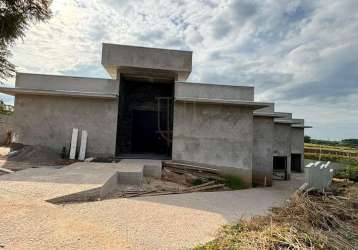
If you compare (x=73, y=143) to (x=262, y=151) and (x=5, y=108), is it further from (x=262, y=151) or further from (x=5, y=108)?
(x=5, y=108)

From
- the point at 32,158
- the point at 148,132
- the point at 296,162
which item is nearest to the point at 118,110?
the point at 148,132

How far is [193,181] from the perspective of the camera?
1105 centimetres

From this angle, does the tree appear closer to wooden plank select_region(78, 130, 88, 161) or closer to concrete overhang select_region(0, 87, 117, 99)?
concrete overhang select_region(0, 87, 117, 99)

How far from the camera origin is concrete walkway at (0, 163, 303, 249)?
400cm

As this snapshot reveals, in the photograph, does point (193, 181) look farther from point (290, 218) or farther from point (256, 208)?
point (290, 218)

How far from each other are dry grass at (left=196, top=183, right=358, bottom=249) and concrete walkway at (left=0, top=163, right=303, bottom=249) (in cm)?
57

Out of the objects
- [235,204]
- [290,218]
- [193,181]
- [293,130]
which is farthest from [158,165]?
[293,130]

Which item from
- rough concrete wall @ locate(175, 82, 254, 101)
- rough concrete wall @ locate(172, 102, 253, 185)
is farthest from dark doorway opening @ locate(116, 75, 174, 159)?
rough concrete wall @ locate(172, 102, 253, 185)

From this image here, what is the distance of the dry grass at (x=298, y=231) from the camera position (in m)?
3.84

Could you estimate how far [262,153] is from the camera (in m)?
15.8

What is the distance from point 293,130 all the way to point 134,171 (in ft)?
62.3

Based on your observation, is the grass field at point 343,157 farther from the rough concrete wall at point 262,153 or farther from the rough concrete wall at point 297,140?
the rough concrete wall at point 262,153

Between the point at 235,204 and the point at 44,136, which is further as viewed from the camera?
the point at 44,136

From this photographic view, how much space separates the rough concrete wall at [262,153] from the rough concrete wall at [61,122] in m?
8.58
